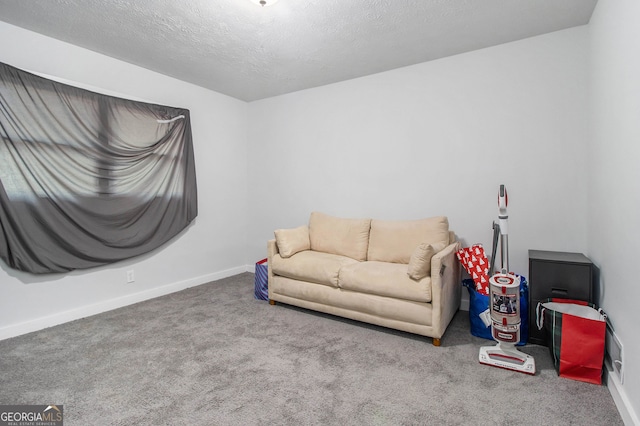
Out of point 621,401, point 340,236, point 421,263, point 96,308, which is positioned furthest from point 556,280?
point 96,308

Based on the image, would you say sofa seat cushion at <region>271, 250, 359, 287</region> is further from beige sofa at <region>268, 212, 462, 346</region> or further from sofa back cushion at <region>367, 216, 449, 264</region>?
sofa back cushion at <region>367, 216, 449, 264</region>

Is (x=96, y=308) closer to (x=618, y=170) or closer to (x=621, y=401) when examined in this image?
(x=621, y=401)

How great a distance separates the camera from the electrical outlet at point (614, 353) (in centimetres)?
166

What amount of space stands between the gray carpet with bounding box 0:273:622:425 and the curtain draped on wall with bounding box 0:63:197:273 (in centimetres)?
74

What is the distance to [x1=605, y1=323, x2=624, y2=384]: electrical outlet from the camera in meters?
1.66

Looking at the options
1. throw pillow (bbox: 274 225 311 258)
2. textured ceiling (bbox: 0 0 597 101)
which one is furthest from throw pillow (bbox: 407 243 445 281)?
textured ceiling (bbox: 0 0 597 101)

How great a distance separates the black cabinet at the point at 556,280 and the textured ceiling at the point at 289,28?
185 cm

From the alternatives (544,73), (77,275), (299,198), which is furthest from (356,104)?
(77,275)

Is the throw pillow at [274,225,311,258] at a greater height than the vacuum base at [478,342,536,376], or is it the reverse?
the throw pillow at [274,225,311,258]

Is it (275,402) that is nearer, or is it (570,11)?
(275,402)

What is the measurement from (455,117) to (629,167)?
1668 mm

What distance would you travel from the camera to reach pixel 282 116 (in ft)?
14.1

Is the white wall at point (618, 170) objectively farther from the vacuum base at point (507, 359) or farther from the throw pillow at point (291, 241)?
the throw pillow at point (291, 241)

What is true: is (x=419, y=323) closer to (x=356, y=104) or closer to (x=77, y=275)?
(x=356, y=104)
